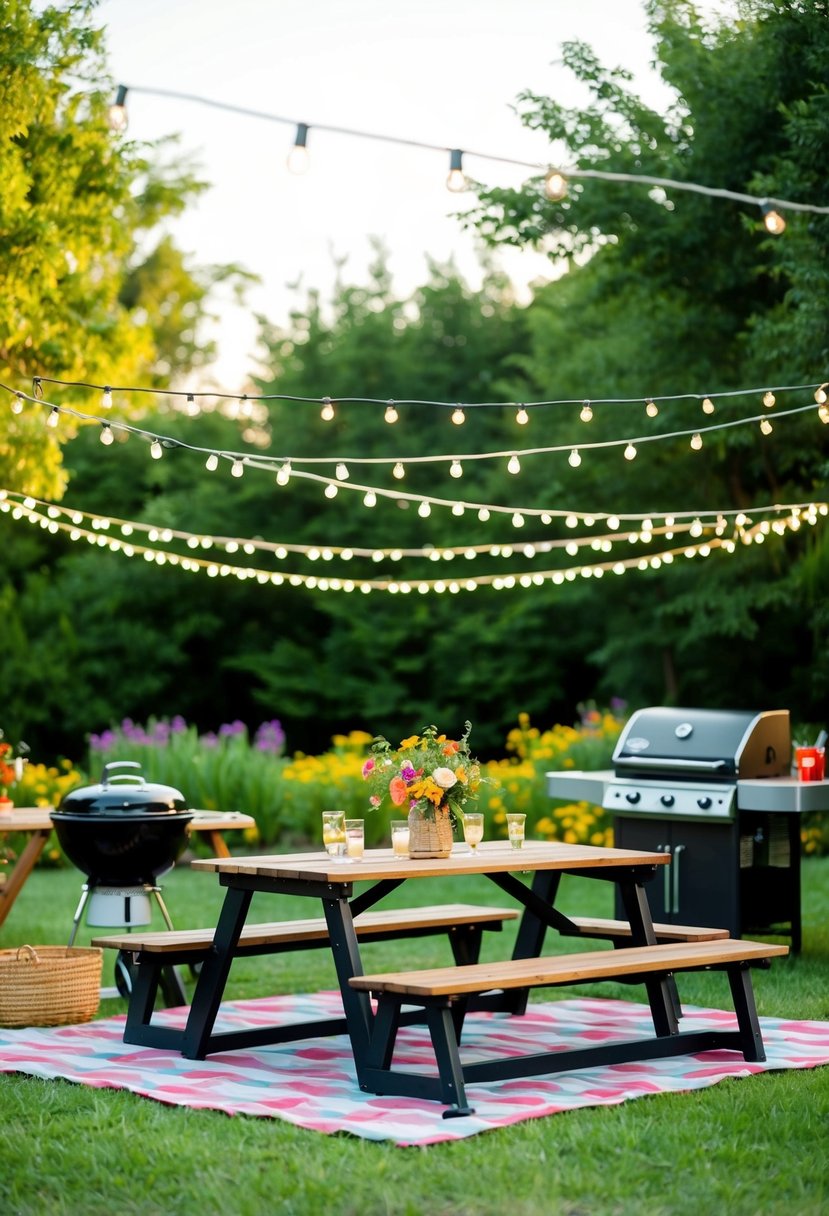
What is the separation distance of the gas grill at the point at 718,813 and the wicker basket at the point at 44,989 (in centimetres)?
269

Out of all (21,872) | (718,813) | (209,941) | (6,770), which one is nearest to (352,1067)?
(209,941)

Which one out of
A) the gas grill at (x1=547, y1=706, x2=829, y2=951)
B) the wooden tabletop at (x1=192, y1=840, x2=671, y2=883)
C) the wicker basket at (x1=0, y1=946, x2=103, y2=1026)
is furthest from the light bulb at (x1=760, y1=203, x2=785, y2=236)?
the wicker basket at (x1=0, y1=946, x2=103, y2=1026)

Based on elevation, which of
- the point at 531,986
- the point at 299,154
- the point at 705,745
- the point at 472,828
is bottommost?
the point at 531,986

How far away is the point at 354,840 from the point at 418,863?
0.75ft

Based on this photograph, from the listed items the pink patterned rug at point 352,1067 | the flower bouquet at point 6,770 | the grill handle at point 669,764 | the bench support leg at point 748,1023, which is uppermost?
the grill handle at point 669,764

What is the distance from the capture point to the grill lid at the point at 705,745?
742cm

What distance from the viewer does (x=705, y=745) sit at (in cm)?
752

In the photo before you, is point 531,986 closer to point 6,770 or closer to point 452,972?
point 452,972

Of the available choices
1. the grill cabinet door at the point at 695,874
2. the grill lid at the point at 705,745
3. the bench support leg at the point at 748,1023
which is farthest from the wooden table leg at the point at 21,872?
the bench support leg at the point at 748,1023

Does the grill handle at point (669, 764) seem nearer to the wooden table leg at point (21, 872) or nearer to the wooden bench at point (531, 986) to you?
the wooden bench at point (531, 986)

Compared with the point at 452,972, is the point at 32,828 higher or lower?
higher

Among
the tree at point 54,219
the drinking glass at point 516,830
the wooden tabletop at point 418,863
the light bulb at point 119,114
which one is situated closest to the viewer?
the light bulb at point 119,114

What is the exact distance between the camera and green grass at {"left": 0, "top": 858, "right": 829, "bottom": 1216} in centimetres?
362

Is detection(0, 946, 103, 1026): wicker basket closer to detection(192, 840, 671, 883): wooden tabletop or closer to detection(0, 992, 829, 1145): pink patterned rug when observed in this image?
detection(0, 992, 829, 1145): pink patterned rug
